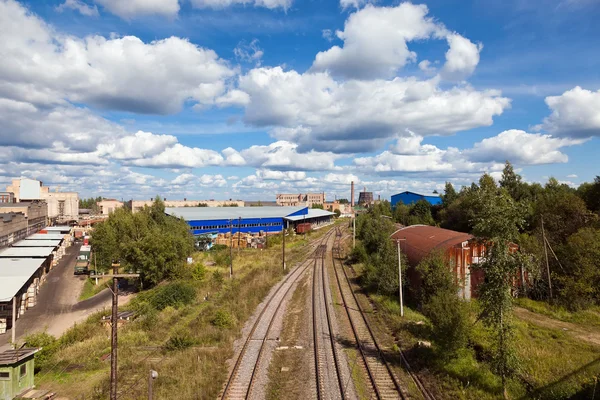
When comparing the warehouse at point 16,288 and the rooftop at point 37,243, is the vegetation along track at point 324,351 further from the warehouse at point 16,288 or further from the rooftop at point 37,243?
the rooftop at point 37,243

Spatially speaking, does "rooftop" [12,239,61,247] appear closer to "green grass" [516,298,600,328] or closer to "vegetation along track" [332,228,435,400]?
"vegetation along track" [332,228,435,400]

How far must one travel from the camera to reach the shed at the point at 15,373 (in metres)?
14.4

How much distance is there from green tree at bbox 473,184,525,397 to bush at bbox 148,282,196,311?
72.4 ft

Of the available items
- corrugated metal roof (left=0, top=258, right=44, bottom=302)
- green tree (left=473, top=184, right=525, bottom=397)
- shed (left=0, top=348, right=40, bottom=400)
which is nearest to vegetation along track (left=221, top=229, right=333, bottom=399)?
shed (left=0, top=348, right=40, bottom=400)

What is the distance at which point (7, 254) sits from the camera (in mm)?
44062

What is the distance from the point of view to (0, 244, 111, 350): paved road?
91.2 ft

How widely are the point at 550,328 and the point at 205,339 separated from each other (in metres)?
18.6

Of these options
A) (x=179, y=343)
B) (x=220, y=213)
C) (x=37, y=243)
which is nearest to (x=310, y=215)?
(x=220, y=213)

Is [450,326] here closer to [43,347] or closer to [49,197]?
[43,347]

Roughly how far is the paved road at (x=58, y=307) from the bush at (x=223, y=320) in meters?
9.74

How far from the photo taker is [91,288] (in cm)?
4097

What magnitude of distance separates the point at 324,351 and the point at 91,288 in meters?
33.4

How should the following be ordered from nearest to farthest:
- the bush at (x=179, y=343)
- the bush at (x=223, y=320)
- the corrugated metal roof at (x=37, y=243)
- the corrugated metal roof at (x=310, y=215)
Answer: the bush at (x=179, y=343) < the bush at (x=223, y=320) < the corrugated metal roof at (x=37, y=243) < the corrugated metal roof at (x=310, y=215)

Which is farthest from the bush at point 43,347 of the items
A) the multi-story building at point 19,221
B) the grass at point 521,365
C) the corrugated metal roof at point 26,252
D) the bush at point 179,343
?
the multi-story building at point 19,221
